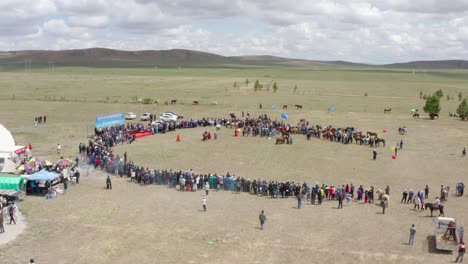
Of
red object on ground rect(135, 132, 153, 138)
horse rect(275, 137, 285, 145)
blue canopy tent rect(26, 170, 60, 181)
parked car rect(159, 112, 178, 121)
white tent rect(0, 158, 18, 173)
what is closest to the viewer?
blue canopy tent rect(26, 170, 60, 181)

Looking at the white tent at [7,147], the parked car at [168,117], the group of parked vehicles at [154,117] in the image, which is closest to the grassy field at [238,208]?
the white tent at [7,147]

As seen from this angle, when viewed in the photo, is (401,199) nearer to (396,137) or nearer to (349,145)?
(349,145)

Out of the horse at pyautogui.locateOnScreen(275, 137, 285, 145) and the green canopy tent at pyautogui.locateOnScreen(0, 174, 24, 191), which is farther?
the horse at pyautogui.locateOnScreen(275, 137, 285, 145)

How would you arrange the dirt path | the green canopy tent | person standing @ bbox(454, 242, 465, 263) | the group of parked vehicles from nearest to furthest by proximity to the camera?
person standing @ bbox(454, 242, 465, 263) < the dirt path < the green canopy tent < the group of parked vehicles

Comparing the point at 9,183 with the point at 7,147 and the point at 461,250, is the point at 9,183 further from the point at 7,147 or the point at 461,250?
the point at 461,250

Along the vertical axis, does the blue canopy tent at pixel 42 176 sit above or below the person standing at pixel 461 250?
above

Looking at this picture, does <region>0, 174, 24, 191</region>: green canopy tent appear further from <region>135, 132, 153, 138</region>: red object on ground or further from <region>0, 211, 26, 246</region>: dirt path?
<region>135, 132, 153, 138</region>: red object on ground

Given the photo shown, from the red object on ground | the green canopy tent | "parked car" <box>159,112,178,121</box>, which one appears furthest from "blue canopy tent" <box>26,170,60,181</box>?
"parked car" <box>159,112,178,121</box>

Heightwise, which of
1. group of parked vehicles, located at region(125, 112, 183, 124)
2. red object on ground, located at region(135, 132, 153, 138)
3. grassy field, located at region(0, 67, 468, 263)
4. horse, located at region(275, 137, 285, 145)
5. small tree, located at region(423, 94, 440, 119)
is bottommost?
grassy field, located at region(0, 67, 468, 263)

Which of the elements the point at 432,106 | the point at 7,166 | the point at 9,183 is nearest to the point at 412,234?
the point at 9,183

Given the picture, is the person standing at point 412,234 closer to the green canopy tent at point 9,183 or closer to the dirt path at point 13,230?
the dirt path at point 13,230

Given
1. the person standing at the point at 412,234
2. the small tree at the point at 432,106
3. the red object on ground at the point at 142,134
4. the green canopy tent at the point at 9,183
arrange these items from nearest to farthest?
1. the person standing at the point at 412,234
2. the green canopy tent at the point at 9,183
3. the red object on ground at the point at 142,134
4. the small tree at the point at 432,106
